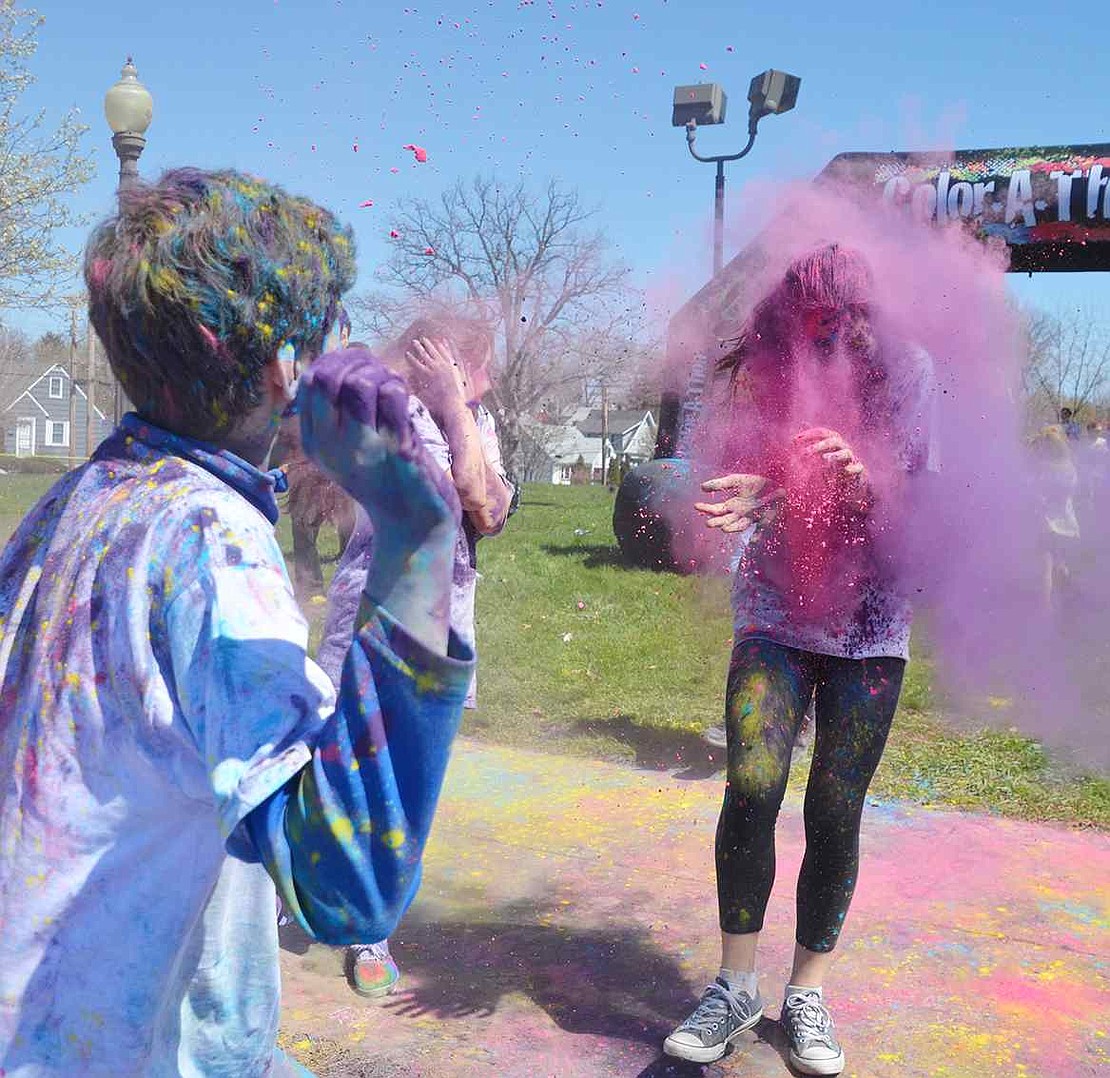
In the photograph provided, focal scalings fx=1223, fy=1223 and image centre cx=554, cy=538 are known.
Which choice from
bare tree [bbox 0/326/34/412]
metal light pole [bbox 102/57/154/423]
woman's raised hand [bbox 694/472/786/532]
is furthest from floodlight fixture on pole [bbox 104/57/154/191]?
bare tree [bbox 0/326/34/412]

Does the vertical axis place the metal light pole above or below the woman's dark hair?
above

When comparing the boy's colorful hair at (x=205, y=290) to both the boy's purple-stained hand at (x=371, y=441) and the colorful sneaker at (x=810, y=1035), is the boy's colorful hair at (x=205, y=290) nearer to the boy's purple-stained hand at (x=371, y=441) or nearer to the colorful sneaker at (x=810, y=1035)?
the boy's purple-stained hand at (x=371, y=441)

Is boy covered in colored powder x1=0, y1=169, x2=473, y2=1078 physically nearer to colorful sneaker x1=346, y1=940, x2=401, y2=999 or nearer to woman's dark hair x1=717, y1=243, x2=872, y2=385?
woman's dark hair x1=717, y1=243, x2=872, y2=385

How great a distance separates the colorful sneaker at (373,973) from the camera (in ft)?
11.0

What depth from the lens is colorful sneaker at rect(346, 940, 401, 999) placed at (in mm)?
3365

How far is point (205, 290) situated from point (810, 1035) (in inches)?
96.6

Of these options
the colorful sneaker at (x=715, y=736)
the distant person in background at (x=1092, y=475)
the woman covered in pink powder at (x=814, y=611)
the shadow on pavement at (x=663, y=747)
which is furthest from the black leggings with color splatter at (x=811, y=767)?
the distant person in background at (x=1092, y=475)

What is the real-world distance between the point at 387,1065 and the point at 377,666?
7.53ft

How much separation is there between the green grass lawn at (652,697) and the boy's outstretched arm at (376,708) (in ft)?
11.0

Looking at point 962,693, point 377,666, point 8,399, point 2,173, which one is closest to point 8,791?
point 377,666

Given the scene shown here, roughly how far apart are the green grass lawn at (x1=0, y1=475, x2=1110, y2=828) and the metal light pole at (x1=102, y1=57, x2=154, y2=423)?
4047 mm

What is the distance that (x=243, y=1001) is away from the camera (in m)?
1.31

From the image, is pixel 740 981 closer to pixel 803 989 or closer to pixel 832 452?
pixel 803 989

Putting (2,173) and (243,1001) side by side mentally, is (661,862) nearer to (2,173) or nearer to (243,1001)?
(243,1001)
